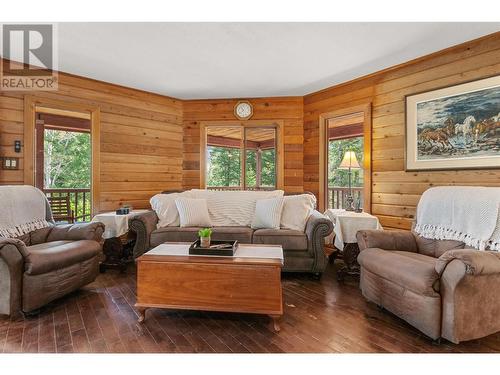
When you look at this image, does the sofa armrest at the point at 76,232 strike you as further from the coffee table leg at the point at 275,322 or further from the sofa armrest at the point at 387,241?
the sofa armrest at the point at 387,241

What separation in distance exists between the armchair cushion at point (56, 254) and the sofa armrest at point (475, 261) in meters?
2.90

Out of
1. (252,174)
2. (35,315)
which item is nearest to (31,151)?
(35,315)

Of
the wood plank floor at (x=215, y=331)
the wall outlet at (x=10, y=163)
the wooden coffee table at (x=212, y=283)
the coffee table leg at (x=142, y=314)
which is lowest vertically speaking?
the wood plank floor at (x=215, y=331)

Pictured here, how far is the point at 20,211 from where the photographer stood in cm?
261

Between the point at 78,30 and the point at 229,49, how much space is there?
1423 millimetres

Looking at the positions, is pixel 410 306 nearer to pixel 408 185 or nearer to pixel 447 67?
pixel 408 185

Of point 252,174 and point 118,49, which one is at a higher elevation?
point 118,49

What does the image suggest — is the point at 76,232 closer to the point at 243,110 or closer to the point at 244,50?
the point at 244,50

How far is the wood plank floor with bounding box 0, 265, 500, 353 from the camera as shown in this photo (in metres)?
1.73

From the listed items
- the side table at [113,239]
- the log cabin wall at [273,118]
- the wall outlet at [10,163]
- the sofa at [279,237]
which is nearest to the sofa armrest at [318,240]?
the sofa at [279,237]

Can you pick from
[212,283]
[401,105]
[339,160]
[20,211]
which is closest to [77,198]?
[20,211]

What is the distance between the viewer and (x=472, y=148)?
8.75ft

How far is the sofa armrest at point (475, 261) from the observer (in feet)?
5.41

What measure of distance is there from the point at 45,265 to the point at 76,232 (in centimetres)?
61
